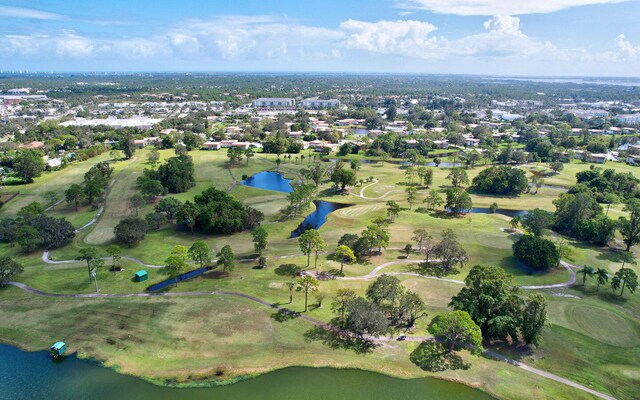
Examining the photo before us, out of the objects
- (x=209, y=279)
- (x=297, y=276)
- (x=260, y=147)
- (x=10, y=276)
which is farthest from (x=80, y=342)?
(x=260, y=147)

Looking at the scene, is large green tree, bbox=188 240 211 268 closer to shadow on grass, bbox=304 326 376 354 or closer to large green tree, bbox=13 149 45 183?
shadow on grass, bbox=304 326 376 354

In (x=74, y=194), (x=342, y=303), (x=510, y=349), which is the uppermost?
(x=74, y=194)

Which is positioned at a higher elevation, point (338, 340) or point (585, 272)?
point (585, 272)

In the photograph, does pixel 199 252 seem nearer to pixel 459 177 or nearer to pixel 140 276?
pixel 140 276

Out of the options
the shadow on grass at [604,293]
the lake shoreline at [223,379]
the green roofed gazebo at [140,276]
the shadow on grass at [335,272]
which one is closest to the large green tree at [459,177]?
the shadow on grass at [604,293]

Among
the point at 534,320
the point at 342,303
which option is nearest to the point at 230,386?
the point at 342,303

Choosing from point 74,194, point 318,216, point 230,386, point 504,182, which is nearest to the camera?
point 230,386
